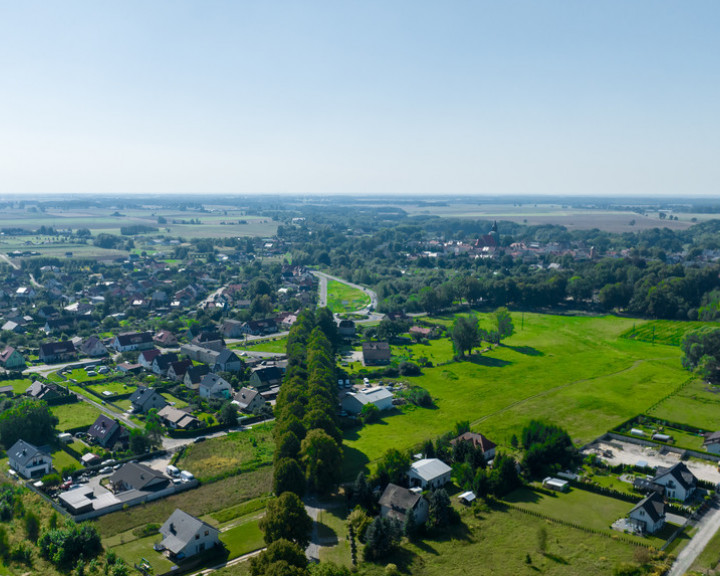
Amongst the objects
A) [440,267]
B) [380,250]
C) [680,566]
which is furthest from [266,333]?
[380,250]

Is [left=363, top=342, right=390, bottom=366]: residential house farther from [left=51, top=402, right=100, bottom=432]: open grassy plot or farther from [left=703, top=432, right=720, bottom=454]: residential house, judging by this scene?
[left=703, top=432, right=720, bottom=454]: residential house

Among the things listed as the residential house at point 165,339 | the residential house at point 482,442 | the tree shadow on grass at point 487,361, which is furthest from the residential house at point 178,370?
the tree shadow on grass at point 487,361

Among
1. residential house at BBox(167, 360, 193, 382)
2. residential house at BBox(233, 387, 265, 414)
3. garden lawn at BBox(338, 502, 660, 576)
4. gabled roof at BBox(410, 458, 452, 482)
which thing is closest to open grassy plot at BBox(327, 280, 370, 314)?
residential house at BBox(167, 360, 193, 382)

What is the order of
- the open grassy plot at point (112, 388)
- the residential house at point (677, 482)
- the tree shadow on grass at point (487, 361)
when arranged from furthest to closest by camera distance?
the tree shadow on grass at point (487, 361), the open grassy plot at point (112, 388), the residential house at point (677, 482)

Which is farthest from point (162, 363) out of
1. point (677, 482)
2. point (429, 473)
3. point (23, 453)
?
point (677, 482)

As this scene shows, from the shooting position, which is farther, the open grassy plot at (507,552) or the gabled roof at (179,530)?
the gabled roof at (179,530)

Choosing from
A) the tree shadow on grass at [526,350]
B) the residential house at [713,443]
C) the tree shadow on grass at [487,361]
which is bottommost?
the tree shadow on grass at [487,361]

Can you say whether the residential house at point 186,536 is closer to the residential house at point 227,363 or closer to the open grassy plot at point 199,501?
the open grassy plot at point 199,501
